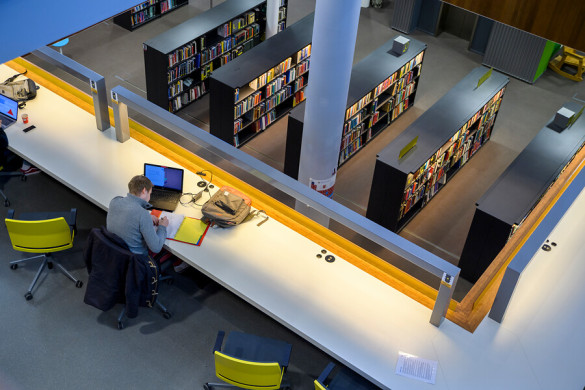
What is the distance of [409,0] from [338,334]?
809cm

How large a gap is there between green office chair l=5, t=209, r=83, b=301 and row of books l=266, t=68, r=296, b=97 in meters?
4.06

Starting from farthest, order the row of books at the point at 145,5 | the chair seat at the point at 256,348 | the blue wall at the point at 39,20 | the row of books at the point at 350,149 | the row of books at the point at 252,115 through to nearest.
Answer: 1. the row of books at the point at 145,5
2. the row of books at the point at 252,115
3. the row of books at the point at 350,149
4. the chair seat at the point at 256,348
5. the blue wall at the point at 39,20

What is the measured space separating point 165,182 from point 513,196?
3752mm

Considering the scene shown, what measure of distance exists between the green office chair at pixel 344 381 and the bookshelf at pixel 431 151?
313 centimetres

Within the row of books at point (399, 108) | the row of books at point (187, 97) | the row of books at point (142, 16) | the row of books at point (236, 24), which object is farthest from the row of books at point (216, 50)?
the row of books at point (399, 108)

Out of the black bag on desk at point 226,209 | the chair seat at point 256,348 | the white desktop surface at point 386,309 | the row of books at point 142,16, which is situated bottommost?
the row of books at point 142,16

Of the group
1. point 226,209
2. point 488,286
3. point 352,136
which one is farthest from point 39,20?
point 352,136

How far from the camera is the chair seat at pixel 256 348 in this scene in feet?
16.5

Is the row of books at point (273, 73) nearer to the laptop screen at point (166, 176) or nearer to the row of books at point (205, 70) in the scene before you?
the row of books at point (205, 70)

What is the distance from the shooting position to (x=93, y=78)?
20.0 feet

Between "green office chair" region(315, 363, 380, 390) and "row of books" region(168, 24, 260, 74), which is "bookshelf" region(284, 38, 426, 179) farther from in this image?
"green office chair" region(315, 363, 380, 390)

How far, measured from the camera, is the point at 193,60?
9.66m

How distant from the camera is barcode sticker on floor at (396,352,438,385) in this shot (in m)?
4.67

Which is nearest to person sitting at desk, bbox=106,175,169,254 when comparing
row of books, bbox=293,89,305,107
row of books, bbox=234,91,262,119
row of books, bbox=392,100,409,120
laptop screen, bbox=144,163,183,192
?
laptop screen, bbox=144,163,183,192
